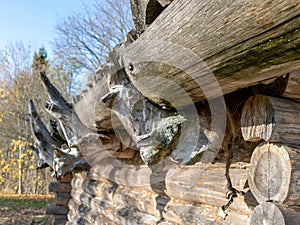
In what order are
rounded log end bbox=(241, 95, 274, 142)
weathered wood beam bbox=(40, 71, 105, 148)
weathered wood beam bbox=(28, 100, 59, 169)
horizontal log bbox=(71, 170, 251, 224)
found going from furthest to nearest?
1. weathered wood beam bbox=(28, 100, 59, 169)
2. weathered wood beam bbox=(40, 71, 105, 148)
3. horizontal log bbox=(71, 170, 251, 224)
4. rounded log end bbox=(241, 95, 274, 142)

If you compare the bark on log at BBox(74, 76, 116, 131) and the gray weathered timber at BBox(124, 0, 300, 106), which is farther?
the bark on log at BBox(74, 76, 116, 131)

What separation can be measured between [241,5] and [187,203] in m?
1.73

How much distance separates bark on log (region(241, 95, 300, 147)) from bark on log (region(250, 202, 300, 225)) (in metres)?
0.26

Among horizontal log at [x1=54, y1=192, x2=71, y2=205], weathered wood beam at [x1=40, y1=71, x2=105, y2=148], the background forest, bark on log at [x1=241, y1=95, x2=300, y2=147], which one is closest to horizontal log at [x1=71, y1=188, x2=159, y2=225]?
weathered wood beam at [x1=40, y1=71, x2=105, y2=148]

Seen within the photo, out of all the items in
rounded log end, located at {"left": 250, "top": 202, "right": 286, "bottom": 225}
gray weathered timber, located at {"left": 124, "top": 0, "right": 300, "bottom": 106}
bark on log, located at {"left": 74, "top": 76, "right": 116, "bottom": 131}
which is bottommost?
rounded log end, located at {"left": 250, "top": 202, "right": 286, "bottom": 225}

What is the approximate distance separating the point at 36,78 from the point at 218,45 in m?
13.2

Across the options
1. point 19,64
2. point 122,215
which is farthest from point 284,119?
point 19,64

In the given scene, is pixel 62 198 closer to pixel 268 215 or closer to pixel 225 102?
pixel 225 102

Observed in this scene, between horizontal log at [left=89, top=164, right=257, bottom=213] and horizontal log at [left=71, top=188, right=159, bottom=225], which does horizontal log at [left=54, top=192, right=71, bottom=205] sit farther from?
horizontal log at [left=89, top=164, right=257, bottom=213]

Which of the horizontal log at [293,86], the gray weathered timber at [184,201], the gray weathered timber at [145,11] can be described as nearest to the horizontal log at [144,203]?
the gray weathered timber at [184,201]

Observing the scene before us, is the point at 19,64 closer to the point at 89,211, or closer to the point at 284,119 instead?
the point at 89,211

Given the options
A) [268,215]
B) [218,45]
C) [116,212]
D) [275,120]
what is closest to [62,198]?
[116,212]

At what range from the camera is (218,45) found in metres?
1.10

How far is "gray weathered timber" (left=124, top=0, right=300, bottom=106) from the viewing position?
915 millimetres
